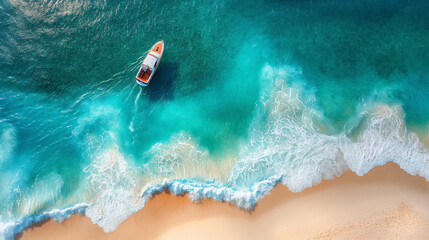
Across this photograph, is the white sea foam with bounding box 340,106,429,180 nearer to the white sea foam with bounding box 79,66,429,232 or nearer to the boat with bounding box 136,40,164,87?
the white sea foam with bounding box 79,66,429,232

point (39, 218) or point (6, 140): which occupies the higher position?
point (6, 140)

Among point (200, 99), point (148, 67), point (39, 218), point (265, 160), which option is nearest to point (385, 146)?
point (265, 160)

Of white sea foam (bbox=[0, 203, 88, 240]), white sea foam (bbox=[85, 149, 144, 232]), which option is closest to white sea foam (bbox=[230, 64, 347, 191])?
white sea foam (bbox=[85, 149, 144, 232])

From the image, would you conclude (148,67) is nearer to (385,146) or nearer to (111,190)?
(111,190)

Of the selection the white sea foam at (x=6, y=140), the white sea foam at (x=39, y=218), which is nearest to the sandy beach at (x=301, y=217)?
the white sea foam at (x=39, y=218)

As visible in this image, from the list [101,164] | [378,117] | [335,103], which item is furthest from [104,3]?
[378,117]

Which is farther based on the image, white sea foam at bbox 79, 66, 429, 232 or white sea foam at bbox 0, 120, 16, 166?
white sea foam at bbox 0, 120, 16, 166
